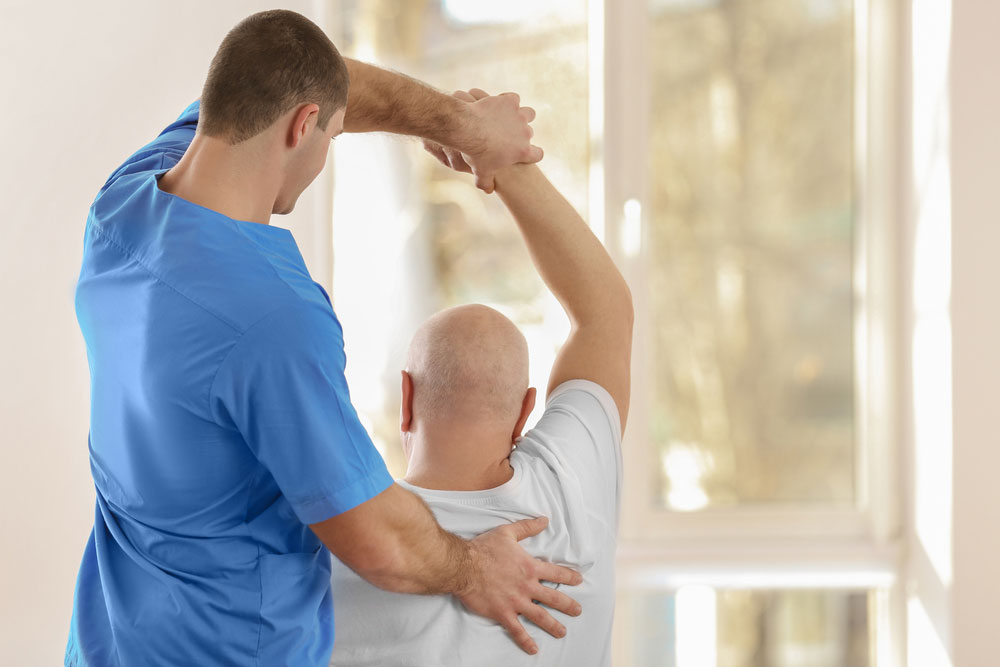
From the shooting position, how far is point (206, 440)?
3.06ft

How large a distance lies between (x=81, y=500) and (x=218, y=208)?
4.72ft

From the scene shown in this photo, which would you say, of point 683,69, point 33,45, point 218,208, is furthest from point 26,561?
point 683,69

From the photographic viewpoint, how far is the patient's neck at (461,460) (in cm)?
130

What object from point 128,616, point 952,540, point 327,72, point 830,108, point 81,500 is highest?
point 830,108

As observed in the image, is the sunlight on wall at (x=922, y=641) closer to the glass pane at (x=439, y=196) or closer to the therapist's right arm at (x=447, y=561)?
the glass pane at (x=439, y=196)

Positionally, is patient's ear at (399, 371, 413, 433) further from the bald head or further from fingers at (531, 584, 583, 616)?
fingers at (531, 584, 583, 616)

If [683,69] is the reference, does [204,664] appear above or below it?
below

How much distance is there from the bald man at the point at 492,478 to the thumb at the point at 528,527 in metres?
0.02

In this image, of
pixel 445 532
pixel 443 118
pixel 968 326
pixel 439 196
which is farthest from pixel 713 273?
pixel 445 532

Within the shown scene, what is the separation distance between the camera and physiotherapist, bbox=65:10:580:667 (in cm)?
89

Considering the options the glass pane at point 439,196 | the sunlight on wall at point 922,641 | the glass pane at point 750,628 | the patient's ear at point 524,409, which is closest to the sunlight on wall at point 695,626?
the glass pane at point 750,628

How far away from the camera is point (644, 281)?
2.50 metres

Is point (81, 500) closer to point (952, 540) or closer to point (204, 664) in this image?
point (204, 664)

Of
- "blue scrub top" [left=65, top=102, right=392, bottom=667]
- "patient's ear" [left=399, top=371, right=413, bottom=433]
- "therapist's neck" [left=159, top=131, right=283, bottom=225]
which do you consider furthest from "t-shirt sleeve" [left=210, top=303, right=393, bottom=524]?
"patient's ear" [left=399, top=371, right=413, bottom=433]
